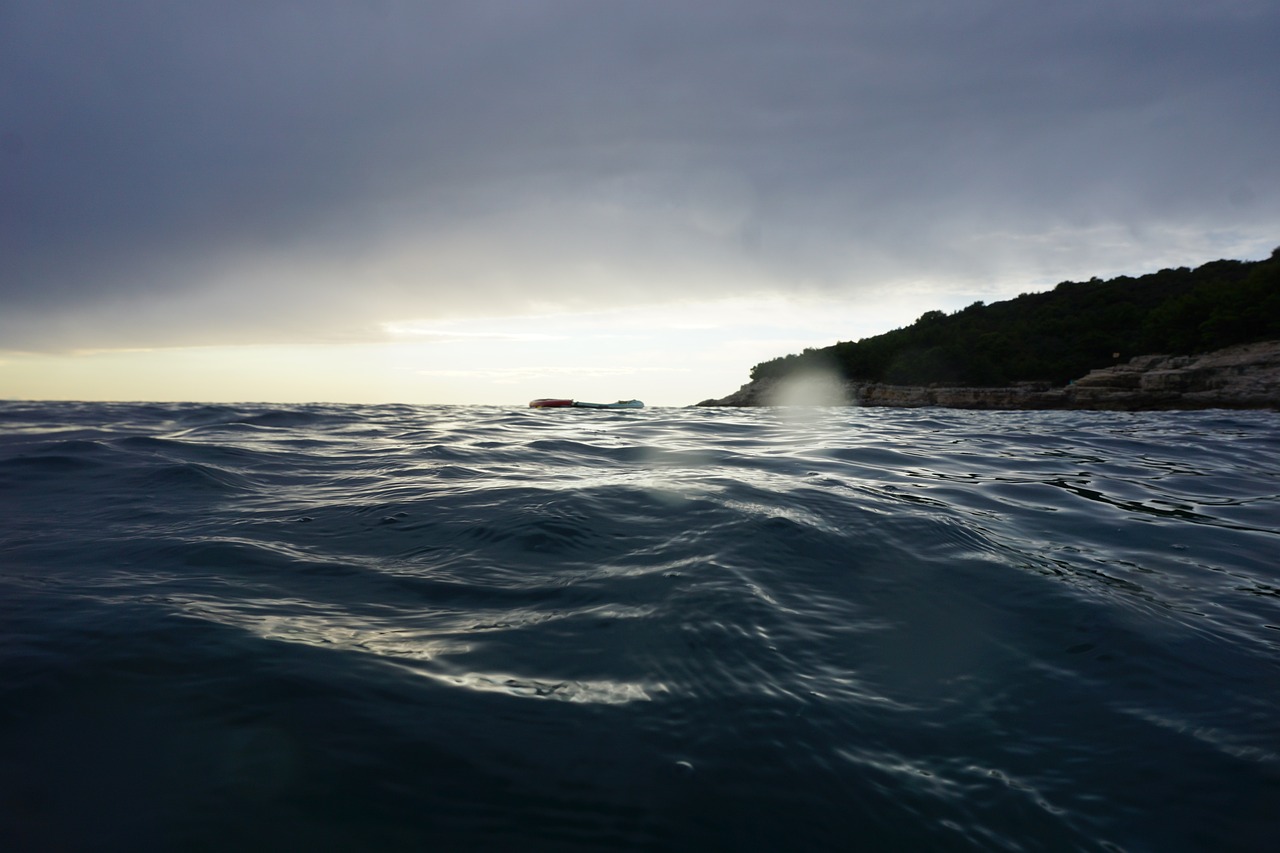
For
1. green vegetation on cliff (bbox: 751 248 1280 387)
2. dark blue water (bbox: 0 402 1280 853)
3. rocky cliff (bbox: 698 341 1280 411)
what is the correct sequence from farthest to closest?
1. green vegetation on cliff (bbox: 751 248 1280 387)
2. rocky cliff (bbox: 698 341 1280 411)
3. dark blue water (bbox: 0 402 1280 853)

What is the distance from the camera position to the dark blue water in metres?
1.95

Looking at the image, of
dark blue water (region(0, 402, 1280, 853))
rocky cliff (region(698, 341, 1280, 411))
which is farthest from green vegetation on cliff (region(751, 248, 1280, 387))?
dark blue water (region(0, 402, 1280, 853))

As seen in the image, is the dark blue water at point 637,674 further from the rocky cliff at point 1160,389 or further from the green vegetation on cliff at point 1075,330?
the green vegetation on cliff at point 1075,330

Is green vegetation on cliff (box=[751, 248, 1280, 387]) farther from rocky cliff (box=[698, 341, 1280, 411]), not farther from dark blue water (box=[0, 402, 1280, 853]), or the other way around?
dark blue water (box=[0, 402, 1280, 853])

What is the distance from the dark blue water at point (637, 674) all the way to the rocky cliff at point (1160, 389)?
39.0 metres

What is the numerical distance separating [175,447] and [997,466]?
13908mm

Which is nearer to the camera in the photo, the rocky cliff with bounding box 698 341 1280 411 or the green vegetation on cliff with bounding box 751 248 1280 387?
the rocky cliff with bounding box 698 341 1280 411

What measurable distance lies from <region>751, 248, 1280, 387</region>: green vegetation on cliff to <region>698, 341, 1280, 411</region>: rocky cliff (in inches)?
96.7

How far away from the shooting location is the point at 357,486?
23.9ft

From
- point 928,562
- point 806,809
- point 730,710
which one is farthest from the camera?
point 928,562

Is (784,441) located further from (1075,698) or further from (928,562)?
(1075,698)

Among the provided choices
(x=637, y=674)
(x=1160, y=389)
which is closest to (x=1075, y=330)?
(x=1160, y=389)

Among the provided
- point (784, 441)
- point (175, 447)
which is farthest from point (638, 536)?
point (175, 447)

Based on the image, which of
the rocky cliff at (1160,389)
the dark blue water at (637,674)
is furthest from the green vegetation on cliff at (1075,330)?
the dark blue water at (637,674)
